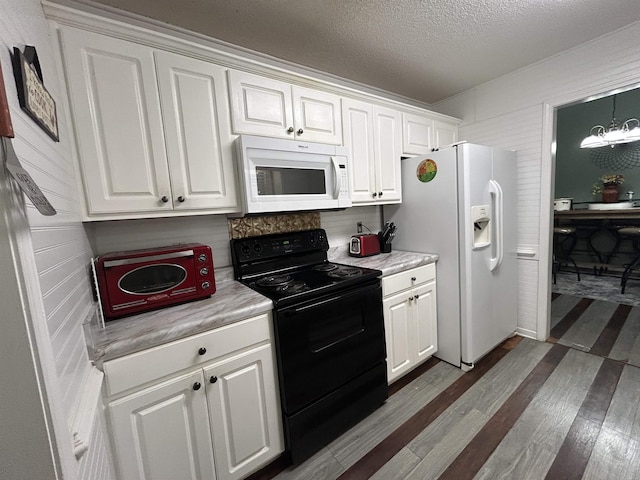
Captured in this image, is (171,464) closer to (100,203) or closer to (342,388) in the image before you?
(342,388)

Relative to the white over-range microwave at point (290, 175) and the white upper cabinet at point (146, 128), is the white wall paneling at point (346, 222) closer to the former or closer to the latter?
the white over-range microwave at point (290, 175)

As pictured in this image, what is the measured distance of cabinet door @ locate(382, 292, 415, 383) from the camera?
74.7 inches

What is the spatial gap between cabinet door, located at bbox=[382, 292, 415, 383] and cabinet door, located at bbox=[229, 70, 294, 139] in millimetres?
1317

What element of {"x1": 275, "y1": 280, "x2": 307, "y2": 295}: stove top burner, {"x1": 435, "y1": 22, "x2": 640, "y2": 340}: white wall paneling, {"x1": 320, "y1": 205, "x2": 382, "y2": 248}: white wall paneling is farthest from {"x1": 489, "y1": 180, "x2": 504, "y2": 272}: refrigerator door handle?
{"x1": 275, "y1": 280, "x2": 307, "y2": 295}: stove top burner

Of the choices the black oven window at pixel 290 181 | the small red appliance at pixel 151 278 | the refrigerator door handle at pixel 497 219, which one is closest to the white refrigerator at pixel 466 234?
the refrigerator door handle at pixel 497 219

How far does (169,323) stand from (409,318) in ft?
5.21

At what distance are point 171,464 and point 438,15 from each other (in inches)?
104

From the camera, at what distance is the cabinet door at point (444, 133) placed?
2.55 meters

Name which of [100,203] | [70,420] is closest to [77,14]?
[100,203]

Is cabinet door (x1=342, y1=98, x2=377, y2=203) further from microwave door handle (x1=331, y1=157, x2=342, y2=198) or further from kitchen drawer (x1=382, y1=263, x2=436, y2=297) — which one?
kitchen drawer (x1=382, y1=263, x2=436, y2=297)

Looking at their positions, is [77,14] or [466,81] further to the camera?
[466,81]

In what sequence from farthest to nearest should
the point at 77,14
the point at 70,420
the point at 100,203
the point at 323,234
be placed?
the point at 323,234, the point at 100,203, the point at 77,14, the point at 70,420

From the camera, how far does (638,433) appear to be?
4.89ft

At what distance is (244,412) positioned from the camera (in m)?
1.29
